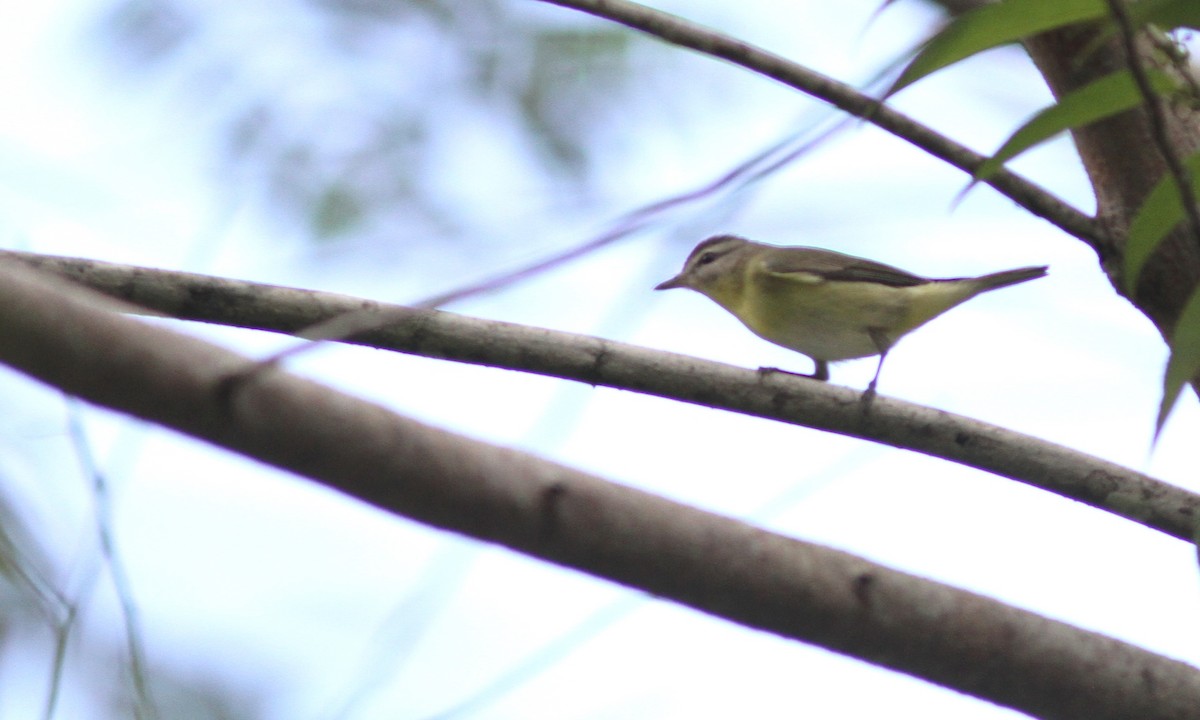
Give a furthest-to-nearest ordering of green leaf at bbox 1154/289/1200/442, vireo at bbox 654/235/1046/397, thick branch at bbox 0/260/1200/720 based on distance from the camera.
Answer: vireo at bbox 654/235/1046/397 → green leaf at bbox 1154/289/1200/442 → thick branch at bbox 0/260/1200/720

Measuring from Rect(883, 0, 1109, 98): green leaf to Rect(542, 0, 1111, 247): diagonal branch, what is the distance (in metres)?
0.55

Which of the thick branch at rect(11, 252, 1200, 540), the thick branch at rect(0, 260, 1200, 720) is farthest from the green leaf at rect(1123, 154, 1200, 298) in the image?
the thick branch at rect(0, 260, 1200, 720)

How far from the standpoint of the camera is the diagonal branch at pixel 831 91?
2.82 meters

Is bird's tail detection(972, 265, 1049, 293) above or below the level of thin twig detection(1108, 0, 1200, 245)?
above

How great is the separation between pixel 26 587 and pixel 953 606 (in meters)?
1.42

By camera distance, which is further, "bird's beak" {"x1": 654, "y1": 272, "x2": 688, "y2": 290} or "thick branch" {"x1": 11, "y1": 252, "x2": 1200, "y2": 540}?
"bird's beak" {"x1": 654, "y1": 272, "x2": 688, "y2": 290}

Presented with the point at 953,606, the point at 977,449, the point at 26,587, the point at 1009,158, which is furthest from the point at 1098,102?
the point at 26,587

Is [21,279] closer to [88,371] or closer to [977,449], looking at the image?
[88,371]

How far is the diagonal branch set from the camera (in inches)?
111

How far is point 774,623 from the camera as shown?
1.21 m

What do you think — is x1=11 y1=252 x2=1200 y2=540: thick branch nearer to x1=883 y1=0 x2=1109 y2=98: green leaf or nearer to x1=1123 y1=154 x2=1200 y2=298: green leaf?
x1=1123 y1=154 x2=1200 y2=298: green leaf

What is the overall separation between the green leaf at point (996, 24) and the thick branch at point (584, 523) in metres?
1.02

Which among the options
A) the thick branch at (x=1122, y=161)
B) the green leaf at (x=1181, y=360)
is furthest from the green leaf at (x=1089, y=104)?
the thick branch at (x=1122, y=161)

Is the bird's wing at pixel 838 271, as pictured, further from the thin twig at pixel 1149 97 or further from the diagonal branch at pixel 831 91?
the thin twig at pixel 1149 97
